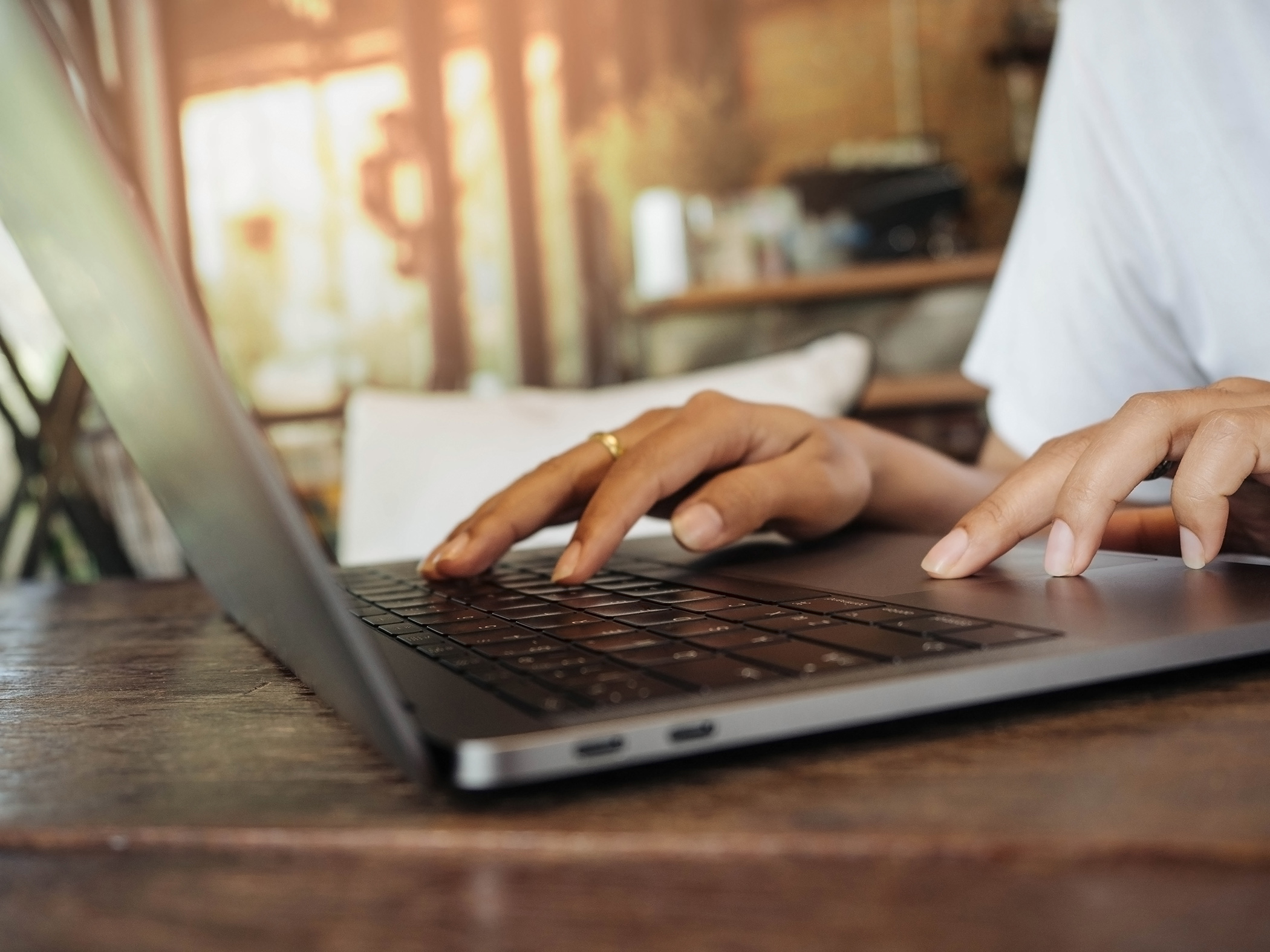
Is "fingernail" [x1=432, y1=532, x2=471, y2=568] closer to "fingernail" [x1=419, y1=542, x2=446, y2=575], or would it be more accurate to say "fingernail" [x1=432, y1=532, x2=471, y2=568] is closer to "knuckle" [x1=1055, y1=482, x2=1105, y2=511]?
"fingernail" [x1=419, y1=542, x2=446, y2=575]

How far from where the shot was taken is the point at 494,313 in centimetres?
371

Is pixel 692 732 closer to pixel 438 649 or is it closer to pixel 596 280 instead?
pixel 438 649

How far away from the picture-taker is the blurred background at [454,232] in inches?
98.0

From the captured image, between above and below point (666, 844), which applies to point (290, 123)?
above

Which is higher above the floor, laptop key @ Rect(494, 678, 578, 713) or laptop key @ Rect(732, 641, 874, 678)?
laptop key @ Rect(494, 678, 578, 713)

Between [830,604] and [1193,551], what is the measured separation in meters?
0.18

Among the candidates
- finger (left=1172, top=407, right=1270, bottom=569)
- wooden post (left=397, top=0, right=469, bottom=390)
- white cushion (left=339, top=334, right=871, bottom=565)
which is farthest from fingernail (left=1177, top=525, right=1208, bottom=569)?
wooden post (left=397, top=0, right=469, bottom=390)

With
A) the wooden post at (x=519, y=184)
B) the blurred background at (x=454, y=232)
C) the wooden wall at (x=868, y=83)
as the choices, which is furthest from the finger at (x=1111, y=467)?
the wooden wall at (x=868, y=83)

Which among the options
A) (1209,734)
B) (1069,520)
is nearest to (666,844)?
(1209,734)

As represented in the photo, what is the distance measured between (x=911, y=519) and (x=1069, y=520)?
0.38 m

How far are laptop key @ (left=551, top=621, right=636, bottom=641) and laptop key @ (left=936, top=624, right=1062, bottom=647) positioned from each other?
0.11 m

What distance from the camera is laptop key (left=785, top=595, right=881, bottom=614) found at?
Answer: 426 mm

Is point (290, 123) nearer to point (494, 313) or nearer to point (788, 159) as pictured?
point (494, 313)

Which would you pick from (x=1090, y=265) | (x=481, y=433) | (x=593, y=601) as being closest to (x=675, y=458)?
(x=593, y=601)
